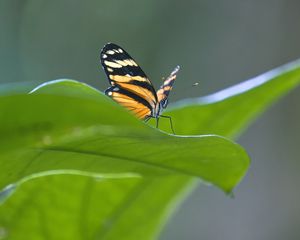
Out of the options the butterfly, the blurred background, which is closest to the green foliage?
the butterfly

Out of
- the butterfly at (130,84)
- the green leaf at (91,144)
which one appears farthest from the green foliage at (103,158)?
the butterfly at (130,84)

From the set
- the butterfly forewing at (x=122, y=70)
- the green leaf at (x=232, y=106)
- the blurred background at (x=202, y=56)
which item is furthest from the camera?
the blurred background at (x=202, y=56)

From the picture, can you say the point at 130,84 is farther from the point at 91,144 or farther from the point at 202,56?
the point at 202,56

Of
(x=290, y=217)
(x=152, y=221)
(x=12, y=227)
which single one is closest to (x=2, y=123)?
(x=12, y=227)

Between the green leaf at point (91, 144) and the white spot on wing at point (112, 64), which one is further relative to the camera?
the white spot on wing at point (112, 64)

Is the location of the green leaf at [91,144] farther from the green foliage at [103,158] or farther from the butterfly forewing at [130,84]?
the butterfly forewing at [130,84]

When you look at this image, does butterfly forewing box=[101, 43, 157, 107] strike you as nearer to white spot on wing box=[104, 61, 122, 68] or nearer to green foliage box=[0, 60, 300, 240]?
white spot on wing box=[104, 61, 122, 68]

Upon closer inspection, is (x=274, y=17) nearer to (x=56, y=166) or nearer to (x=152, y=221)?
(x=152, y=221)

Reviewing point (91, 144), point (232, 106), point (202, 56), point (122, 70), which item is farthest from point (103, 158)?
point (202, 56)
